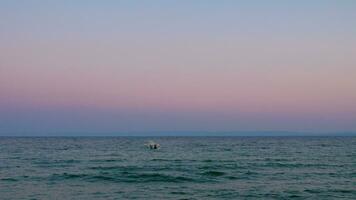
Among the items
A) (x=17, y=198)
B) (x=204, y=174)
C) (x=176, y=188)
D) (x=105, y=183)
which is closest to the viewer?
(x=17, y=198)

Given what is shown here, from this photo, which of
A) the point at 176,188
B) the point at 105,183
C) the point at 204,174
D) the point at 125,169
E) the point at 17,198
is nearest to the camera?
the point at 17,198

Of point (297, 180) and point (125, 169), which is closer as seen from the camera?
point (297, 180)

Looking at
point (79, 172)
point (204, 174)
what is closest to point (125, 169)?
point (79, 172)

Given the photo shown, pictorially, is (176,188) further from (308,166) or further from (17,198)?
(308,166)

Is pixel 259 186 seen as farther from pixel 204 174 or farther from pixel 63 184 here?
pixel 63 184

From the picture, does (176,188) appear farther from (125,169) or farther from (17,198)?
(125,169)

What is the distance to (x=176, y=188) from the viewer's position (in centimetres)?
3052

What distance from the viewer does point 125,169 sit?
42406 mm

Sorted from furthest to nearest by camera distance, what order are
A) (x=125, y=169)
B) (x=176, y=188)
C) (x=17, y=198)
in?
1. (x=125, y=169)
2. (x=176, y=188)
3. (x=17, y=198)

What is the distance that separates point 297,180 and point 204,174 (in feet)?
24.9

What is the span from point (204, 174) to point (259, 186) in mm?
7568

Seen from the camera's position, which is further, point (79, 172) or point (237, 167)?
point (237, 167)

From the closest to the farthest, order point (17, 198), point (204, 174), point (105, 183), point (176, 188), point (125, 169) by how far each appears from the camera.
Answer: point (17, 198)
point (176, 188)
point (105, 183)
point (204, 174)
point (125, 169)

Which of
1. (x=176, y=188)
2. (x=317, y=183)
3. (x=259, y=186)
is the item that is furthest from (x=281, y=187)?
(x=176, y=188)
